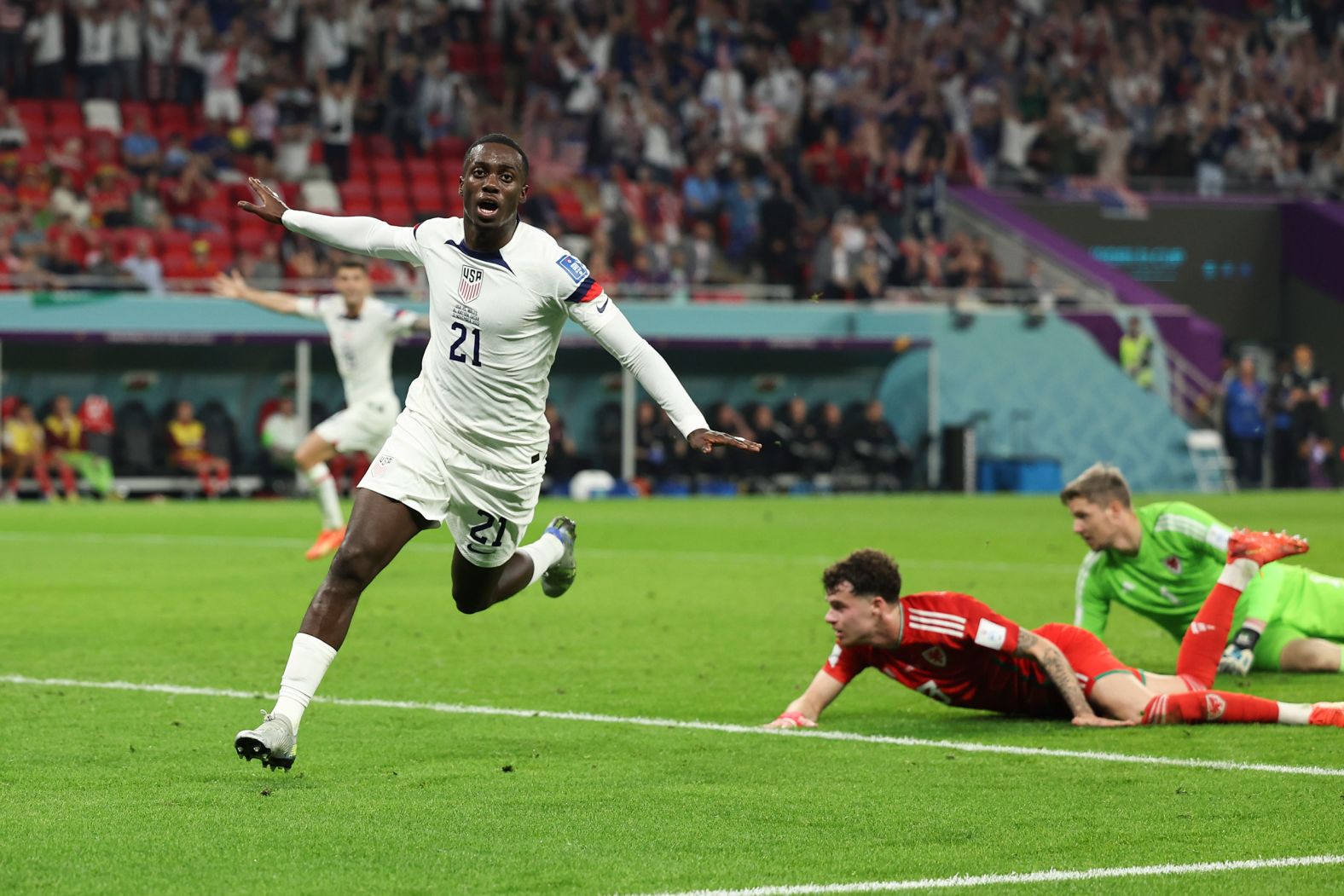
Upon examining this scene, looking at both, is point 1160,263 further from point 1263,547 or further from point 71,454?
point 1263,547

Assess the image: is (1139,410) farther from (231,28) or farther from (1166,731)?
(1166,731)

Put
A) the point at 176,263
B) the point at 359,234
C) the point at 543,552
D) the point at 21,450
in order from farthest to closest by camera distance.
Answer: the point at 176,263
the point at 21,450
the point at 543,552
the point at 359,234

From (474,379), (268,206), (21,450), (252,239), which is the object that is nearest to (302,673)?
(474,379)

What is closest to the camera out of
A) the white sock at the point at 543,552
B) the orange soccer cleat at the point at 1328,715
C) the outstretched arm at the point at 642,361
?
the outstretched arm at the point at 642,361

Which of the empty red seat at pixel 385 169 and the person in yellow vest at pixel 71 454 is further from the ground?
the empty red seat at pixel 385 169

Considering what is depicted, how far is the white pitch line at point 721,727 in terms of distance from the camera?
293 inches

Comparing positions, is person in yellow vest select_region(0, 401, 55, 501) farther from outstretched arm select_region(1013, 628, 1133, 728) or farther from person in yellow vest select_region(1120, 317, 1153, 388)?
outstretched arm select_region(1013, 628, 1133, 728)

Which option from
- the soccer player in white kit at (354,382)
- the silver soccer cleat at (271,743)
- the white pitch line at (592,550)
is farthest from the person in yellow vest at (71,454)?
the silver soccer cleat at (271,743)

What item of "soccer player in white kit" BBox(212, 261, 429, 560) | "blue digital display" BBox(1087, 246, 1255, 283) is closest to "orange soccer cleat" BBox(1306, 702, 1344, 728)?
"soccer player in white kit" BBox(212, 261, 429, 560)

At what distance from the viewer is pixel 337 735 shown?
816cm

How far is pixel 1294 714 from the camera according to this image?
8445 mm

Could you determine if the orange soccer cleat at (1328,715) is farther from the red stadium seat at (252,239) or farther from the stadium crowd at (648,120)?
the red stadium seat at (252,239)

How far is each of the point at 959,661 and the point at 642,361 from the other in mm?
2089

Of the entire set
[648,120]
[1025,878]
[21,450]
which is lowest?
[21,450]
